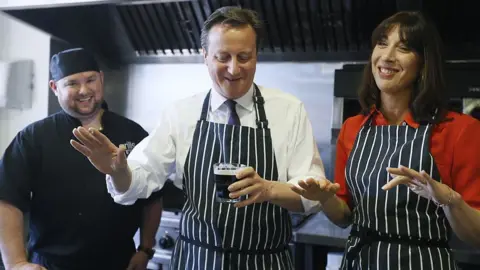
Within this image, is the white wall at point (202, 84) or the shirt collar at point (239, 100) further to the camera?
the white wall at point (202, 84)

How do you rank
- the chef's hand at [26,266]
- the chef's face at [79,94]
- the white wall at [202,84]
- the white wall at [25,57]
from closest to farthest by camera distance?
the chef's hand at [26,266], the chef's face at [79,94], the white wall at [202,84], the white wall at [25,57]

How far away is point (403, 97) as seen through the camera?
151cm

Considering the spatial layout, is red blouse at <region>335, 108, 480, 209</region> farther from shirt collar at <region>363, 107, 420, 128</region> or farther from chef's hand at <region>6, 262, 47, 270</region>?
chef's hand at <region>6, 262, 47, 270</region>

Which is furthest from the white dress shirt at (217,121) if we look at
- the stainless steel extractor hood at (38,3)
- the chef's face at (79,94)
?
the stainless steel extractor hood at (38,3)

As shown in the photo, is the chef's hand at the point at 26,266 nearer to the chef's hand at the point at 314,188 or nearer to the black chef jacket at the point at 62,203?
the black chef jacket at the point at 62,203

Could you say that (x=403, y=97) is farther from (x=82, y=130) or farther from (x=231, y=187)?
(x=82, y=130)

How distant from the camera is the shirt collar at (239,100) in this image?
5.21 ft

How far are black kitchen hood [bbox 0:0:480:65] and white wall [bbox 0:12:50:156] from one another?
0.23 metres

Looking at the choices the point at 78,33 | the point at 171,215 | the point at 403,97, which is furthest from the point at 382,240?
the point at 78,33

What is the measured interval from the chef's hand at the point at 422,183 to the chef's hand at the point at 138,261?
1.13 meters

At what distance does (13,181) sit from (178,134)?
0.70 metres

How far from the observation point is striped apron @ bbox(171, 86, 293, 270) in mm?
1489

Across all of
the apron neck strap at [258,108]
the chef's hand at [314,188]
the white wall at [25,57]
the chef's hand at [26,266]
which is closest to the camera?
the chef's hand at [314,188]

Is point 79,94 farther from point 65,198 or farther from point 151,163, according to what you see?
point 151,163
